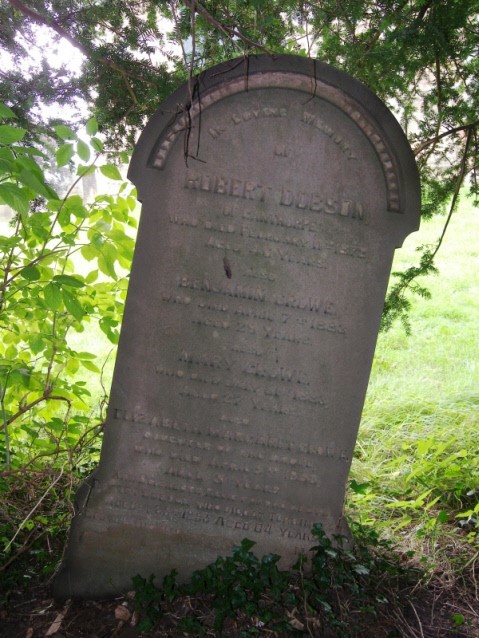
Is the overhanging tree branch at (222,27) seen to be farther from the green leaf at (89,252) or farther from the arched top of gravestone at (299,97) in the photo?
the green leaf at (89,252)

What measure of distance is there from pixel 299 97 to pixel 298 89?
3 cm

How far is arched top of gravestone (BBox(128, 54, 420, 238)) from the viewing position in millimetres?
2387

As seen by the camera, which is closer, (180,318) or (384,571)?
(180,318)

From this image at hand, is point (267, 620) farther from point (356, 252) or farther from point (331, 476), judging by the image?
point (356, 252)

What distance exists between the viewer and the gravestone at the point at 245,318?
7.97 ft

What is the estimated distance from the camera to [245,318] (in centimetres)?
258

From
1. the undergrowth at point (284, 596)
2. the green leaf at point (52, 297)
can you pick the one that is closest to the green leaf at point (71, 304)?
the green leaf at point (52, 297)

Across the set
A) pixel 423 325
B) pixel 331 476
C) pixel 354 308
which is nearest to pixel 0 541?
pixel 331 476

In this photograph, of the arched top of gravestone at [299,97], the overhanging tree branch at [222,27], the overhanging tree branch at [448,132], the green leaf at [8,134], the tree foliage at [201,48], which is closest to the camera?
the green leaf at [8,134]

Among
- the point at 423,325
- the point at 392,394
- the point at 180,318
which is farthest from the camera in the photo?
the point at 423,325

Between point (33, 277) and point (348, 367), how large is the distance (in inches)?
53.8

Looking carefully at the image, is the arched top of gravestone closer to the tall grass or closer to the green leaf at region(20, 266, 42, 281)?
the green leaf at region(20, 266, 42, 281)

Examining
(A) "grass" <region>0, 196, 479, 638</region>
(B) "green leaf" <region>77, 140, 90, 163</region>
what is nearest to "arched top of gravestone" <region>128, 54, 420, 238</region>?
(B) "green leaf" <region>77, 140, 90, 163</region>

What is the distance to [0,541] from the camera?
119 inches
